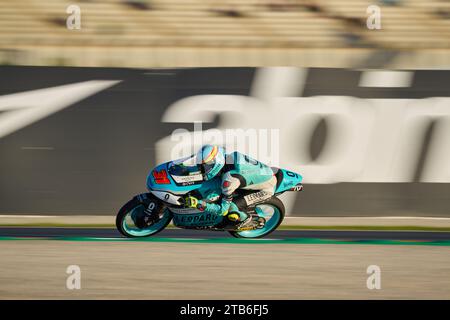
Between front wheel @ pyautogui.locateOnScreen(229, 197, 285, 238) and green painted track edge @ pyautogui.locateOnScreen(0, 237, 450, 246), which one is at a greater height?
front wheel @ pyautogui.locateOnScreen(229, 197, 285, 238)

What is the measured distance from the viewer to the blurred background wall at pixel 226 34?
1212cm

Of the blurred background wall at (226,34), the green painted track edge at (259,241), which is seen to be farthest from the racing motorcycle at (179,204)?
the blurred background wall at (226,34)

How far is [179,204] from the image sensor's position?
9570 mm

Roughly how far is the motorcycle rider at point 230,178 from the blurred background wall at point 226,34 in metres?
2.78

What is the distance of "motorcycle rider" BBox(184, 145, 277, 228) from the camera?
957 cm

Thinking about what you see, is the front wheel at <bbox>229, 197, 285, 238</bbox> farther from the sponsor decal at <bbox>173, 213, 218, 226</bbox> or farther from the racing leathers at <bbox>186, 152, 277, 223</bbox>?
the sponsor decal at <bbox>173, 213, 218, 226</bbox>

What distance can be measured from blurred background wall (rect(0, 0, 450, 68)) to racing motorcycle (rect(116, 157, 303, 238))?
9.73 feet

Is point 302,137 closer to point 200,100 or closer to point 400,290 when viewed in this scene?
point 200,100

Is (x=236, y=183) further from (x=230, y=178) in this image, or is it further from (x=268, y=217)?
(x=268, y=217)

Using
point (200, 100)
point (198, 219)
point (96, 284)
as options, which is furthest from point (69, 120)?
point (96, 284)

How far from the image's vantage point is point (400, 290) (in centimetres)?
723

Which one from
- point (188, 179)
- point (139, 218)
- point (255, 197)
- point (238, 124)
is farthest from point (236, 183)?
point (238, 124)

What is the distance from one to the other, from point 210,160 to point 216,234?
1.33m

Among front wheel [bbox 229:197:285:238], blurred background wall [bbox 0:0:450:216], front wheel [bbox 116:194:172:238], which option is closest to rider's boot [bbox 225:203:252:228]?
front wheel [bbox 229:197:285:238]
